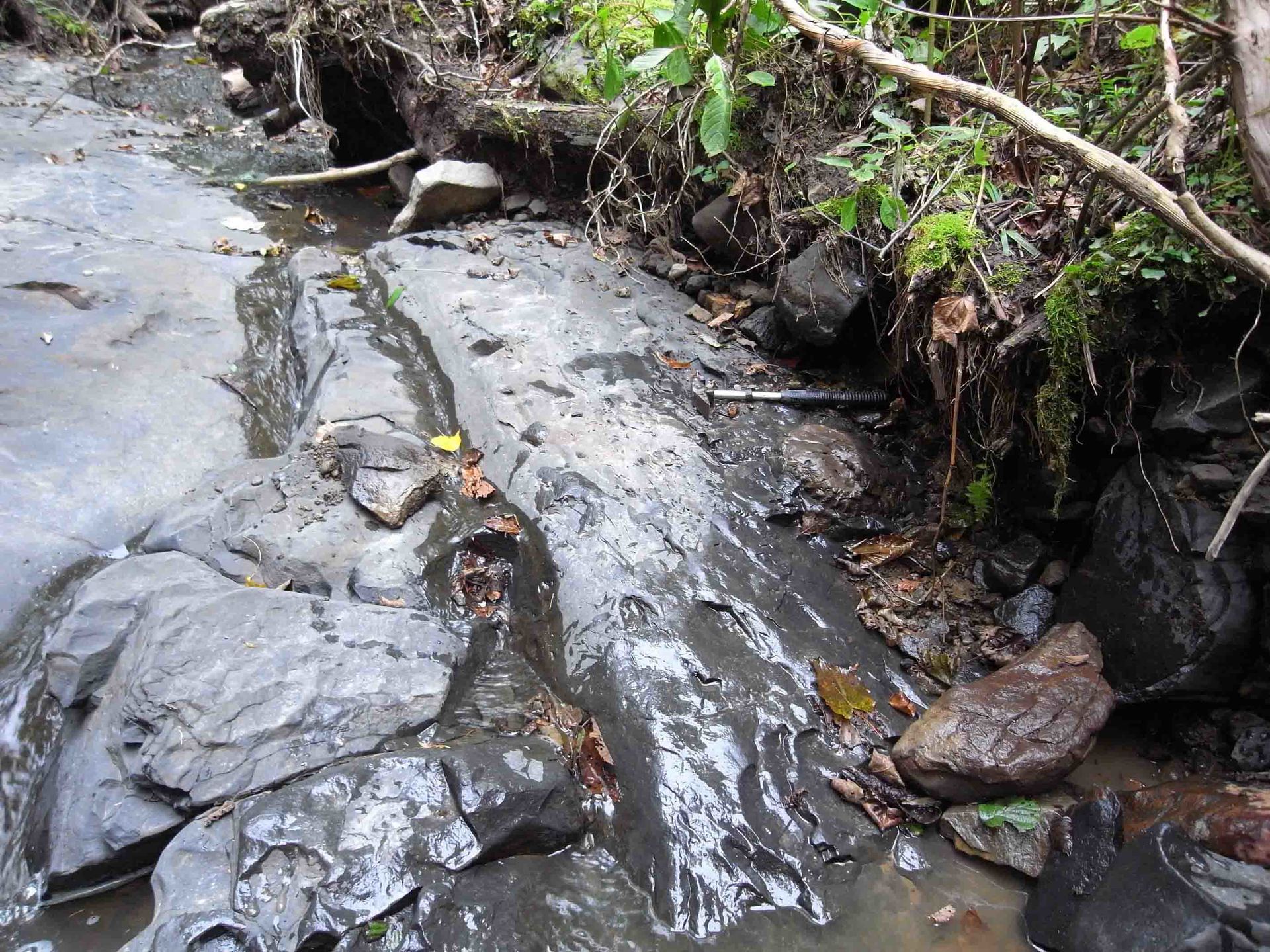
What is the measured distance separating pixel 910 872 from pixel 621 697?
41.3 inches

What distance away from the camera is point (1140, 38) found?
292cm

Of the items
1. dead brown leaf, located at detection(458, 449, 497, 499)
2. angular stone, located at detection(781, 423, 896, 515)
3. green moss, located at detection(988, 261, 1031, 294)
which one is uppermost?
green moss, located at detection(988, 261, 1031, 294)

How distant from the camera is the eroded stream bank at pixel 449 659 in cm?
219

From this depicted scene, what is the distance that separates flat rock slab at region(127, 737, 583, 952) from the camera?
2.01m

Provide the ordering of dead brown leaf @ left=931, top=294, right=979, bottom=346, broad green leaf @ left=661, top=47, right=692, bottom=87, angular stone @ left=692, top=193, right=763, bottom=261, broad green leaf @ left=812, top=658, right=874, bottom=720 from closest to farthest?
broad green leaf @ left=812, top=658, right=874, bottom=720 → dead brown leaf @ left=931, top=294, right=979, bottom=346 → broad green leaf @ left=661, top=47, right=692, bottom=87 → angular stone @ left=692, top=193, right=763, bottom=261

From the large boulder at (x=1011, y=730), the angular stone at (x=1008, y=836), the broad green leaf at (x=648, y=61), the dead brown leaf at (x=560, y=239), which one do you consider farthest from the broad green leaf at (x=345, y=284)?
the angular stone at (x=1008, y=836)

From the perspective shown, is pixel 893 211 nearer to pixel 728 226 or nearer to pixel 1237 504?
pixel 728 226

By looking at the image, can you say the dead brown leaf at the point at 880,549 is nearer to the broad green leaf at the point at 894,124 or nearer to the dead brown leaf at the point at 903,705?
the dead brown leaf at the point at 903,705

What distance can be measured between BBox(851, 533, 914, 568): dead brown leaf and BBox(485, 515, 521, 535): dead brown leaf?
1457mm

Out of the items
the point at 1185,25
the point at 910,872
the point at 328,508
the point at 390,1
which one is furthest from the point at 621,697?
the point at 390,1

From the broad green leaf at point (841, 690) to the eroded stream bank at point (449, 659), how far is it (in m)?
0.05

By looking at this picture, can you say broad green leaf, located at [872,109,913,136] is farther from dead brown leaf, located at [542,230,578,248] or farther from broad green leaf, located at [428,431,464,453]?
broad green leaf, located at [428,431,464,453]

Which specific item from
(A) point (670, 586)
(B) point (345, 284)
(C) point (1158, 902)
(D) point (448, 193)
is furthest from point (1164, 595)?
(D) point (448, 193)

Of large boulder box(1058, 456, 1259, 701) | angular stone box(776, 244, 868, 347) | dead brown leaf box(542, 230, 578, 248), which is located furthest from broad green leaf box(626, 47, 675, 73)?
large boulder box(1058, 456, 1259, 701)
